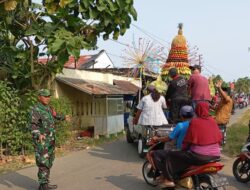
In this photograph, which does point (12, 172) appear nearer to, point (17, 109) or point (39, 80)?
point (17, 109)

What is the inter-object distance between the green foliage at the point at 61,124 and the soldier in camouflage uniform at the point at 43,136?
16.5ft

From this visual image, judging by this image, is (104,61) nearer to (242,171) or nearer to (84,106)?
(84,106)

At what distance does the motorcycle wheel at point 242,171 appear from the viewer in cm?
746

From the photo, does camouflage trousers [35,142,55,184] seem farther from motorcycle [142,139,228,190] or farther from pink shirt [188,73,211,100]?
pink shirt [188,73,211,100]

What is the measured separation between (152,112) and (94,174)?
79.2 inches

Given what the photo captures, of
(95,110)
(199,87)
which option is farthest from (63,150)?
(95,110)

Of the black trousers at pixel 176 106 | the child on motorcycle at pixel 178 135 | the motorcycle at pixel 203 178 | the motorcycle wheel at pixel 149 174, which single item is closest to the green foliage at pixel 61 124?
the black trousers at pixel 176 106

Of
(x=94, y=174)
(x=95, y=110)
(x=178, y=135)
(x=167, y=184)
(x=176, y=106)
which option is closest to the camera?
(x=167, y=184)

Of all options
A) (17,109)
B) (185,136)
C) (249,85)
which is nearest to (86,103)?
(17,109)

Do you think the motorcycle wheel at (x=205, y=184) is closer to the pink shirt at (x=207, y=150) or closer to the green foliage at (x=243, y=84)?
the pink shirt at (x=207, y=150)

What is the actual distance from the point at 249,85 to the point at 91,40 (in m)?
77.1

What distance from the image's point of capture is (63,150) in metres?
12.2

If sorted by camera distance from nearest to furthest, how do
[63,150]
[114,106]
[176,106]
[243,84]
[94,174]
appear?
1. [94,174]
2. [176,106]
3. [63,150]
4. [114,106]
5. [243,84]

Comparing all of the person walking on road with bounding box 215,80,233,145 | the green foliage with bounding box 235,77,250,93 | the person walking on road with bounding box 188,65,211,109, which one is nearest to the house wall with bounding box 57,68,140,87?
the person walking on road with bounding box 188,65,211,109
